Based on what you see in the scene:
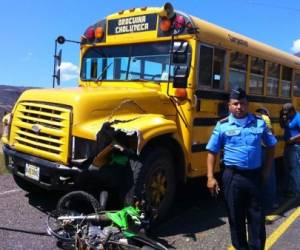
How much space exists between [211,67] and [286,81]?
3230 millimetres

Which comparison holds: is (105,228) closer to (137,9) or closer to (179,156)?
(179,156)

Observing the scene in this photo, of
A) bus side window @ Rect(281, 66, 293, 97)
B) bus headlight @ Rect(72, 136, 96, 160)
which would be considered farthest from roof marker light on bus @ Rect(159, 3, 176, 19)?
bus side window @ Rect(281, 66, 293, 97)

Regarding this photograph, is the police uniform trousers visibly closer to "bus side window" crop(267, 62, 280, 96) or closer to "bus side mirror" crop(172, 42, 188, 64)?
"bus side mirror" crop(172, 42, 188, 64)

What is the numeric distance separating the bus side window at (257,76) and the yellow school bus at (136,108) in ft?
0.05

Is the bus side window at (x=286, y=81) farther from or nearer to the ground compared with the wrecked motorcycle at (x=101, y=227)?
farther from the ground

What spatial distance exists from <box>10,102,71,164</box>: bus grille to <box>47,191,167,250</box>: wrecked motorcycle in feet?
1.86

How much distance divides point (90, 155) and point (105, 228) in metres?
0.94

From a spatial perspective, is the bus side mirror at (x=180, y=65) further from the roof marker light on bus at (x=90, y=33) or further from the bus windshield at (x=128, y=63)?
the roof marker light on bus at (x=90, y=33)

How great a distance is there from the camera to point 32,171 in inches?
229

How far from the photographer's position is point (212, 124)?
7180mm

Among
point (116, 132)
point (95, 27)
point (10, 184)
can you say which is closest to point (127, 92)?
point (116, 132)

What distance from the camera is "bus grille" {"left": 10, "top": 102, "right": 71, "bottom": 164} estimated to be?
5.58 m

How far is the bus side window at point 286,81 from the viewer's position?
9499 millimetres

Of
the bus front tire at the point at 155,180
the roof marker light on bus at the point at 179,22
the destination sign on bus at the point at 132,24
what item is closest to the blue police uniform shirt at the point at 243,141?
the bus front tire at the point at 155,180
